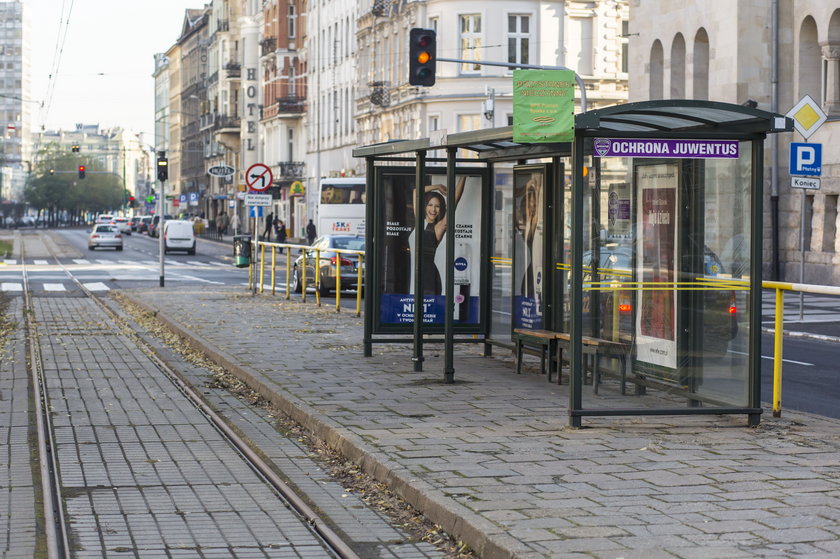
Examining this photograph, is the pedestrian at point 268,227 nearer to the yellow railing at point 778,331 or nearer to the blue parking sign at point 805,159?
the blue parking sign at point 805,159

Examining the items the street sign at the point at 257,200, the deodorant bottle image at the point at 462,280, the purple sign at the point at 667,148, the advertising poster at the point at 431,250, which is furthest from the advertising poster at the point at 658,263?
the street sign at the point at 257,200

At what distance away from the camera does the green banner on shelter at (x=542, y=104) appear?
410 inches

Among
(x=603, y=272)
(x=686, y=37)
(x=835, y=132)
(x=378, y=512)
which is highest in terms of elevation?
(x=686, y=37)

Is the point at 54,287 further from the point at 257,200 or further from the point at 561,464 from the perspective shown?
the point at 561,464

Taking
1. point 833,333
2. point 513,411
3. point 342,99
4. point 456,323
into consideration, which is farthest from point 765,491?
point 342,99

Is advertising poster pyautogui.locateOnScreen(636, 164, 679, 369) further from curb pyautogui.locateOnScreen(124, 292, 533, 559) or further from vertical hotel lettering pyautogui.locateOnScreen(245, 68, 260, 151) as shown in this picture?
vertical hotel lettering pyautogui.locateOnScreen(245, 68, 260, 151)

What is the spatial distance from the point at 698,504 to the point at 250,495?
2.61 metres

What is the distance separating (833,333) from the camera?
20000 mm

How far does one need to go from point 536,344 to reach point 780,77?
26693 millimetres

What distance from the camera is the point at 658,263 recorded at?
1096cm

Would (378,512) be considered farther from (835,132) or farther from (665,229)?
(835,132)

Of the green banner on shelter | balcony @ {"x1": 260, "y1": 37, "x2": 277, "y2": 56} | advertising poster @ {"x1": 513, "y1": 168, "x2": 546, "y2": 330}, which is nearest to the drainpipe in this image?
advertising poster @ {"x1": 513, "y1": 168, "x2": 546, "y2": 330}

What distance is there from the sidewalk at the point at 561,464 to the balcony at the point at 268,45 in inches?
3320

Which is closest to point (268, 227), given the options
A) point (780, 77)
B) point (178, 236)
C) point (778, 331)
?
point (178, 236)
